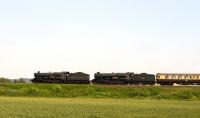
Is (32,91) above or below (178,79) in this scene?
below

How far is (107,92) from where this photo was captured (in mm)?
71750

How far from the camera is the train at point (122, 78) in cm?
8638

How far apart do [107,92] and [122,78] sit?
53.4 ft

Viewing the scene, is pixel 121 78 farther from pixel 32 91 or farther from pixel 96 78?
pixel 32 91

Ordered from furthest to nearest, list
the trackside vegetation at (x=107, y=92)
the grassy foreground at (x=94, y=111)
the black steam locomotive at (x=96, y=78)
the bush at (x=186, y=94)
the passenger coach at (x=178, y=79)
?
1. the black steam locomotive at (x=96, y=78)
2. the passenger coach at (x=178, y=79)
3. the trackside vegetation at (x=107, y=92)
4. the bush at (x=186, y=94)
5. the grassy foreground at (x=94, y=111)

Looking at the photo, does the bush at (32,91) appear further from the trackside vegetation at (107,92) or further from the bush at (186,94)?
the bush at (186,94)

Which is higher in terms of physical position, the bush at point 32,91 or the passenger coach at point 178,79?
the passenger coach at point 178,79

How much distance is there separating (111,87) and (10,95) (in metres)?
14.9

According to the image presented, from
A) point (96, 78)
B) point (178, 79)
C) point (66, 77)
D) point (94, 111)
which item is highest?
point (66, 77)

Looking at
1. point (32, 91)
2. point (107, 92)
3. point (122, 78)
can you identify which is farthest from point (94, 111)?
point (122, 78)

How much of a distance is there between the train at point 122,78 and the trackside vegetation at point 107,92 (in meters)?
13.4

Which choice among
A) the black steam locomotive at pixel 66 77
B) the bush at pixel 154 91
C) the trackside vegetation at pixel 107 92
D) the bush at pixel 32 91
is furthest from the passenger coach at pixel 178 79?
the bush at pixel 32 91

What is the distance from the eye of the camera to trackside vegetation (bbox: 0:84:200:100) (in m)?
68.4

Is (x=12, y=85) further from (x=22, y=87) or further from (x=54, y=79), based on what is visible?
(x=54, y=79)
